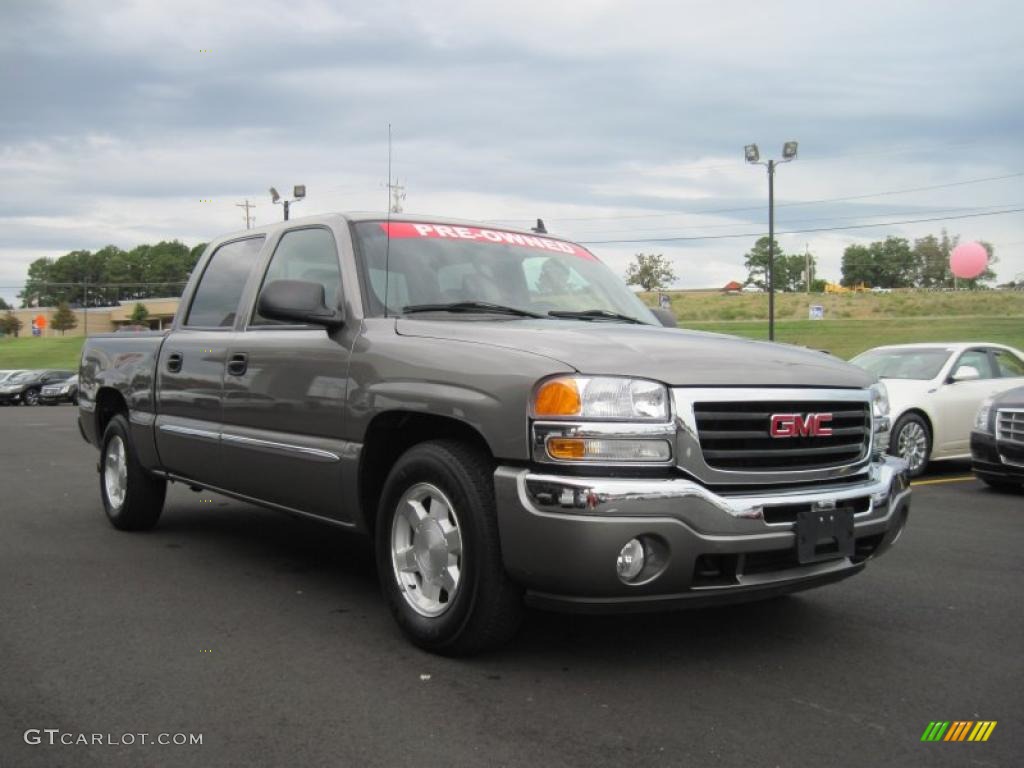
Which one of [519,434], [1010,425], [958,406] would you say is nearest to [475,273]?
[519,434]

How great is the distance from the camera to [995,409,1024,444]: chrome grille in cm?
810

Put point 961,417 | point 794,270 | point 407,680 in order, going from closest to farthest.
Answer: point 407,680
point 961,417
point 794,270

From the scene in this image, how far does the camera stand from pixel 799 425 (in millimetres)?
3555

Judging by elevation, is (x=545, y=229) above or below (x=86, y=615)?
above

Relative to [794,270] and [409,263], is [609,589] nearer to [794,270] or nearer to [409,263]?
[409,263]

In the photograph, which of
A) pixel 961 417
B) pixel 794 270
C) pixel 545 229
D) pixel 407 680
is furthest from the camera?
pixel 794 270

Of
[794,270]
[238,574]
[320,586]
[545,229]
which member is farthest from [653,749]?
[794,270]

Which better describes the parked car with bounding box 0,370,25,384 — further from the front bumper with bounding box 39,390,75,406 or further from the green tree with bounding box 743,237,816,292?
the green tree with bounding box 743,237,816,292

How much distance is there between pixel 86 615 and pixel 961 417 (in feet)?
29.5

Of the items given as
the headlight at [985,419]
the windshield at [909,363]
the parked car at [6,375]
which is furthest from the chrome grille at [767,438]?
the parked car at [6,375]

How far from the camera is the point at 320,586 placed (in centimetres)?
486

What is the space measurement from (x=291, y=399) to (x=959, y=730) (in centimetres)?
304

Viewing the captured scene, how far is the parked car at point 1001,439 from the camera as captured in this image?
812 centimetres

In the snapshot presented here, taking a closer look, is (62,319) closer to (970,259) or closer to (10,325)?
(10,325)
